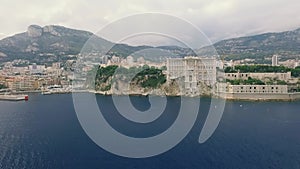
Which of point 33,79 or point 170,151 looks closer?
point 170,151

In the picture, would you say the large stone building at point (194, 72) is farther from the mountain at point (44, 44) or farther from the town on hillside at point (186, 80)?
the mountain at point (44, 44)

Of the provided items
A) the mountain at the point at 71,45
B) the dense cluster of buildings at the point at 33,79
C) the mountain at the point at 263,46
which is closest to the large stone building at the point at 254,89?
the dense cluster of buildings at the point at 33,79

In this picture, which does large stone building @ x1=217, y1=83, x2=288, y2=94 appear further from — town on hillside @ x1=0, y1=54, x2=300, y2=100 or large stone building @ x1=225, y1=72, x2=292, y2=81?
large stone building @ x1=225, y1=72, x2=292, y2=81

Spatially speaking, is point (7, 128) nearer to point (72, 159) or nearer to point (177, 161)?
point (72, 159)

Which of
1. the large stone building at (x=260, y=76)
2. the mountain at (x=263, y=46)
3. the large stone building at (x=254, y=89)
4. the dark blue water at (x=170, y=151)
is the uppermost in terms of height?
the mountain at (x=263, y=46)

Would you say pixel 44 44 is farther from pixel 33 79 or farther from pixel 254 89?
pixel 254 89

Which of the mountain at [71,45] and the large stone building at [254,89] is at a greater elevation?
the mountain at [71,45]

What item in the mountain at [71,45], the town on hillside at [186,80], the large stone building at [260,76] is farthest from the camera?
the mountain at [71,45]

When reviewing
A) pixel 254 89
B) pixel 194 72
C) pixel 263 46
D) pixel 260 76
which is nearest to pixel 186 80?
pixel 194 72
